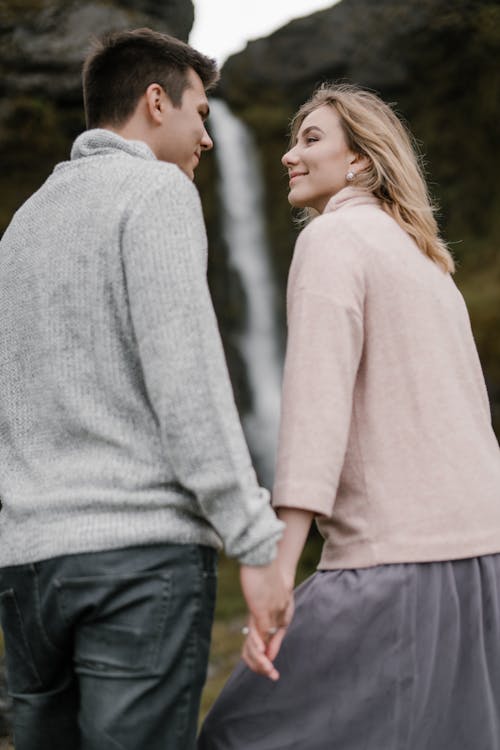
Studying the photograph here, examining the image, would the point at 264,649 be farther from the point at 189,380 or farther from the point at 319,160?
the point at 319,160

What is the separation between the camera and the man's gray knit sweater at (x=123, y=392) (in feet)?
5.82

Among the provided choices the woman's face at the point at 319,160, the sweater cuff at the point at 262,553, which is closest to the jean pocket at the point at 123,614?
the sweater cuff at the point at 262,553

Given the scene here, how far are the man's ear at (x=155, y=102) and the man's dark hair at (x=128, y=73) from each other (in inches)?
0.6

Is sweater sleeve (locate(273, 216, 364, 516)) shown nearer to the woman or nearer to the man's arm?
the woman

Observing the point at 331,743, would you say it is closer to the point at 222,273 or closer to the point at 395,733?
the point at 395,733

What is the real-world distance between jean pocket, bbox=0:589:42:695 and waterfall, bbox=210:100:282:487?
30.4 ft

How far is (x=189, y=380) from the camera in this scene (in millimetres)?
1779

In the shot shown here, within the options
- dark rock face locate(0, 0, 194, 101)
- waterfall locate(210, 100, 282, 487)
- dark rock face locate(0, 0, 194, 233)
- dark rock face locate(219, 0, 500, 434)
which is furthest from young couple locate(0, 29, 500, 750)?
waterfall locate(210, 100, 282, 487)

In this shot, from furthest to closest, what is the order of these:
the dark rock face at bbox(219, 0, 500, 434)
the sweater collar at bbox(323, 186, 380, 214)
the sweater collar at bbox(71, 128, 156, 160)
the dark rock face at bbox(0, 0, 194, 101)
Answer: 1. the dark rock face at bbox(219, 0, 500, 434)
2. the dark rock face at bbox(0, 0, 194, 101)
3. the sweater collar at bbox(323, 186, 380, 214)
4. the sweater collar at bbox(71, 128, 156, 160)

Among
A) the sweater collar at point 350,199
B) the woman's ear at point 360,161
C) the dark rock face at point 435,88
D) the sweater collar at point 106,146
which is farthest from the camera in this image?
the dark rock face at point 435,88

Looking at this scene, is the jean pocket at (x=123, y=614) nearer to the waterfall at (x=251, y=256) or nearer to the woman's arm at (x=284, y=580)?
the woman's arm at (x=284, y=580)

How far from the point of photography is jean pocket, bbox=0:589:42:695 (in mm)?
1897

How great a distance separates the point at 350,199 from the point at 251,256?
10.2 metres

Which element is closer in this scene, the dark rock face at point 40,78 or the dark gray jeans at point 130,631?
the dark gray jeans at point 130,631
